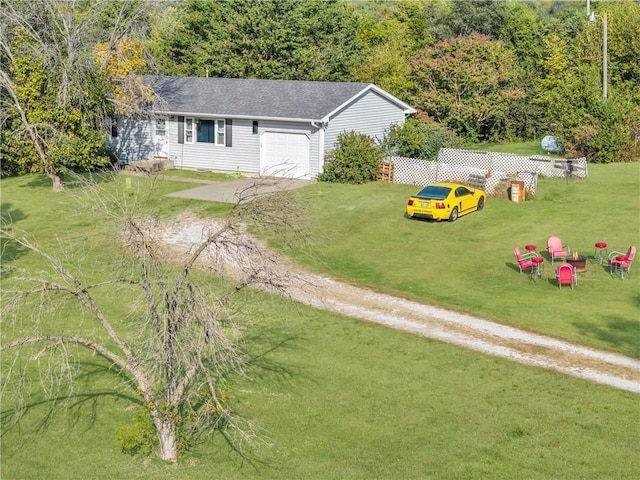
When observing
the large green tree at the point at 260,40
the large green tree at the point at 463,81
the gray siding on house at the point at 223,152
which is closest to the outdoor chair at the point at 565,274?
the gray siding on house at the point at 223,152

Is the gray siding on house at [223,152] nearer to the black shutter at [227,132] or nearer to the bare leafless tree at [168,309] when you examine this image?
the black shutter at [227,132]

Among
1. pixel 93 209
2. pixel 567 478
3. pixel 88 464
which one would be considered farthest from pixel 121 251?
pixel 567 478

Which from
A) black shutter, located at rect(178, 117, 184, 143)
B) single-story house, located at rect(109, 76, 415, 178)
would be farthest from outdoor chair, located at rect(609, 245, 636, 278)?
black shutter, located at rect(178, 117, 184, 143)

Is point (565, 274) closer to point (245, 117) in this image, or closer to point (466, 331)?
point (466, 331)

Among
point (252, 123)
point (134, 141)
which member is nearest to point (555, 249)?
point (252, 123)

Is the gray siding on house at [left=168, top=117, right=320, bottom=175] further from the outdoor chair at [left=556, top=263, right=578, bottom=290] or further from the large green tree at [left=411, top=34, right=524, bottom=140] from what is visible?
the outdoor chair at [left=556, top=263, right=578, bottom=290]

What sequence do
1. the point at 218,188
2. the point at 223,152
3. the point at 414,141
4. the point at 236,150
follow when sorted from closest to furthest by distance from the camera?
the point at 218,188 → the point at 236,150 → the point at 414,141 → the point at 223,152
